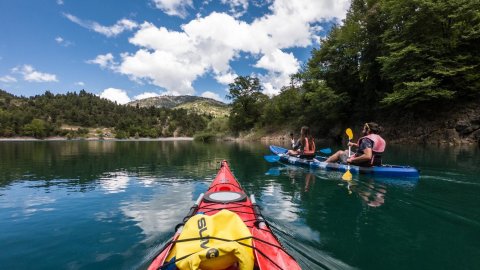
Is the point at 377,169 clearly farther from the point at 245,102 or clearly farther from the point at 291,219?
the point at 245,102

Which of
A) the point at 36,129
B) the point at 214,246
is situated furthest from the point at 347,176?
the point at 36,129

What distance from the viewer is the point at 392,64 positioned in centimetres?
2981

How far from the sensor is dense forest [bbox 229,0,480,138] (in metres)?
26.9

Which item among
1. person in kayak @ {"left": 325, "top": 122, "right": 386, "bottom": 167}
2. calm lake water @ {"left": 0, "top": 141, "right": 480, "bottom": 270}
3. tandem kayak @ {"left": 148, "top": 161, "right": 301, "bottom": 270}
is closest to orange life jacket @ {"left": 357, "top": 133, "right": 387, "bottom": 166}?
person in kayak @ {"left": 325, "top": 122, "right": 386, "bottom": 167}

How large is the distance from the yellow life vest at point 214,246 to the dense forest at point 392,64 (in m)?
28.8

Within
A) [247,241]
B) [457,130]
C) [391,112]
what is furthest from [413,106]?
[247,241]

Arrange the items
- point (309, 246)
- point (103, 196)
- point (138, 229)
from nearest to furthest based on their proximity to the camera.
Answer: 1. point (309, 246)
2. point (138, 229)
3. point (103, 196)

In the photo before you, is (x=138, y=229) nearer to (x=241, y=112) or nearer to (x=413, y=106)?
(x=413, y=106)

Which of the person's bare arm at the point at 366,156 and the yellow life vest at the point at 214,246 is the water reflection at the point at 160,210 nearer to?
the yellow life vest at the point at 214,246

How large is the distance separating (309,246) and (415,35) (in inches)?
1269

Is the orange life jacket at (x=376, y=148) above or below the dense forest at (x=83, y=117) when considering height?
below

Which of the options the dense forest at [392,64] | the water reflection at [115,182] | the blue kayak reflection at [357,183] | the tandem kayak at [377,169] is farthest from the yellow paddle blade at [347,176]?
the dense forest at [392,64]

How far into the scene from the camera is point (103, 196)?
10.0 meters

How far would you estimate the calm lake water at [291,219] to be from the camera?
4.96 metres
